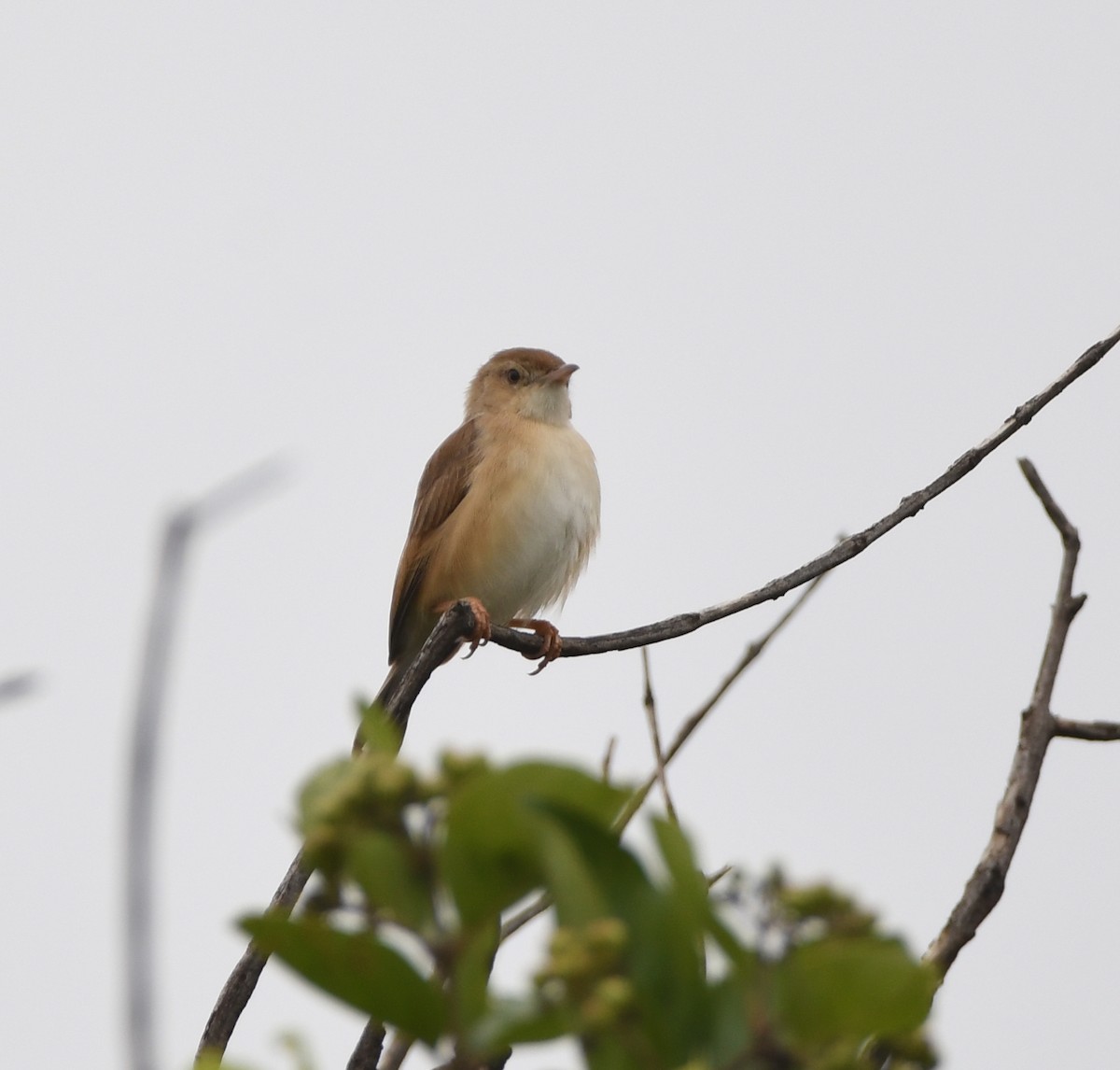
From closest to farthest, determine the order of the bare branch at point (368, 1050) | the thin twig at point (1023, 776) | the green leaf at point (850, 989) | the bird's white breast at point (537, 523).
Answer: the green leaf at point (850, 989), the thin twig at point (1023, 776), the bare branch at point (368, 1050), the bird's white breast at point (537, 523)

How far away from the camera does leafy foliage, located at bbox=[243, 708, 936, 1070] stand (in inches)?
46.3

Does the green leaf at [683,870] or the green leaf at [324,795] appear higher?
the green leaf at [324,795]

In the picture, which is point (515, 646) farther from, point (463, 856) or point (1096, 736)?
point (463, 856)

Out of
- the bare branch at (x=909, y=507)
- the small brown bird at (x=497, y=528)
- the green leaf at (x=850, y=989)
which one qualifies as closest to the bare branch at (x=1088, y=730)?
the bare branch at (x=909, y=507)

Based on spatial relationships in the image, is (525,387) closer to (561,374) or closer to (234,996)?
(561,374)

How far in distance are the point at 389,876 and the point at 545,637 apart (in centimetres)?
387

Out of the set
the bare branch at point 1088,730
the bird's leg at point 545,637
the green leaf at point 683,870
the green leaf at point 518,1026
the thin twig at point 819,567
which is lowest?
the green leaf at point 518,1026

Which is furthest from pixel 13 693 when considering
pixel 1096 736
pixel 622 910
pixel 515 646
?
pixel 515 646

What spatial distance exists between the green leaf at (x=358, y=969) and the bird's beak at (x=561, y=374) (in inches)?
235

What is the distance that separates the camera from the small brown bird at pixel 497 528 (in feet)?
20.7

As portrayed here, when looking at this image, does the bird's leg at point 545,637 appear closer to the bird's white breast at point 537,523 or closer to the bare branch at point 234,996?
the bird's white breast at point 537,523

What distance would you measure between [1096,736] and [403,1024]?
64.0 inches

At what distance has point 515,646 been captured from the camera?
498 cm

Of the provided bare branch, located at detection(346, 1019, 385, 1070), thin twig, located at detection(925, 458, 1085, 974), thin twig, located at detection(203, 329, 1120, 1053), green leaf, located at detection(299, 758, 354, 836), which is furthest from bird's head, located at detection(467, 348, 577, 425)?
green leaf, located at detection(299, 758, 354, 836)
